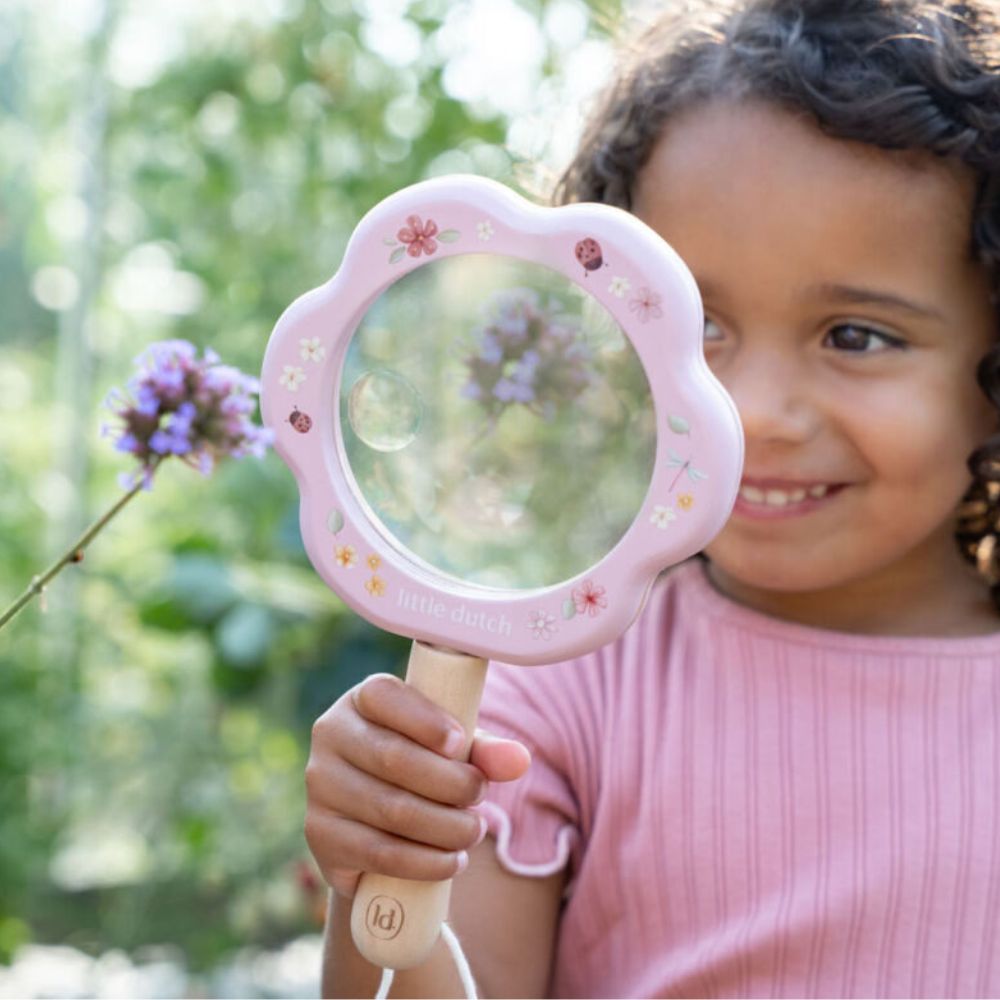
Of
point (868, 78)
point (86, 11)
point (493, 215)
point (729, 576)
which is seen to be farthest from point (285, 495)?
point (493, 215)

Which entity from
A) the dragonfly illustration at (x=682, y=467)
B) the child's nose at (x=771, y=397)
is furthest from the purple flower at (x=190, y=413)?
the child's nose at (x=771, y=397)

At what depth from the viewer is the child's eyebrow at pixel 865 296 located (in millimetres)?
991

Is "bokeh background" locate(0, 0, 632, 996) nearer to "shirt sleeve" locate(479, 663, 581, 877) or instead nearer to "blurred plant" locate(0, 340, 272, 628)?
"shirt sleeve" locate(479, 663, 581, 877)

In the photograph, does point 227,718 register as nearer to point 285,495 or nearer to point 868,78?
point 285,495

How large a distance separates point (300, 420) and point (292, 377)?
23 mm

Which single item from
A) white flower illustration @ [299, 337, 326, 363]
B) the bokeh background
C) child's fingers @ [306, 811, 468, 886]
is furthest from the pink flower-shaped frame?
the bokeh background

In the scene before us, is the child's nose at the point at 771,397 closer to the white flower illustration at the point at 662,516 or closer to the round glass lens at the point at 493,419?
the round glass lens at the point at 493,419

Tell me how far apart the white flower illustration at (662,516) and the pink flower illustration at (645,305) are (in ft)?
0.30

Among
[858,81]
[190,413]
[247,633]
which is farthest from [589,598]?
[247,633]

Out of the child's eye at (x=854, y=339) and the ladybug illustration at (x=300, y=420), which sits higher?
the child's eye at (x=854, y=339)

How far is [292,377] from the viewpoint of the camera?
800mm

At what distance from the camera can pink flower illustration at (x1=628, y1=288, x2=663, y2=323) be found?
0.73 metres

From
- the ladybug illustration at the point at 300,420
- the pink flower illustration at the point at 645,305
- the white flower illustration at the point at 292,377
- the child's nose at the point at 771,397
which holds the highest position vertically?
the pink flower illustration at the point at 645,305

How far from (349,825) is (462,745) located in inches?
3.7
